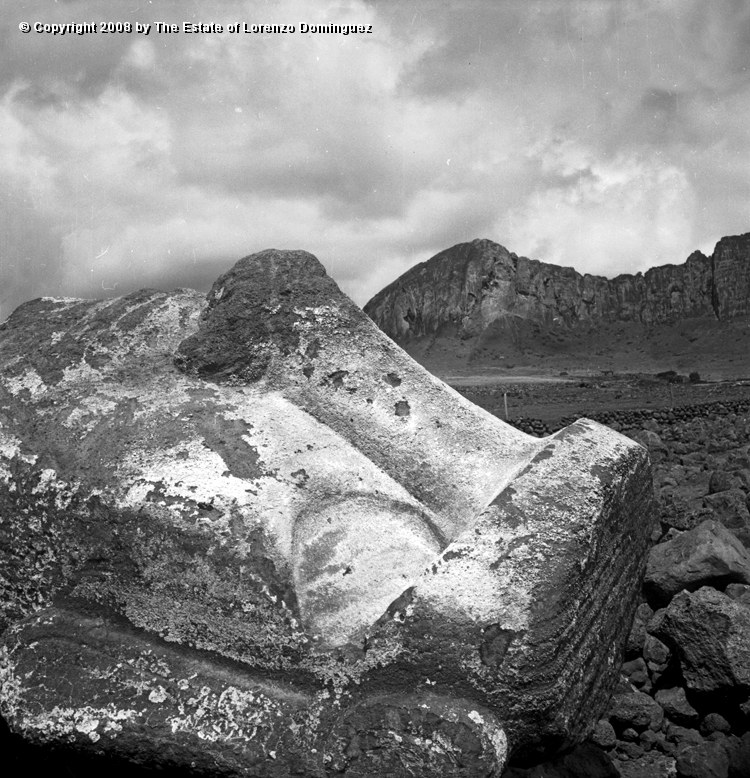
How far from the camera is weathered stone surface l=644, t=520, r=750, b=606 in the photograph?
496 centimetres

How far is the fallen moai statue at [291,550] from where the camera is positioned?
2.87m

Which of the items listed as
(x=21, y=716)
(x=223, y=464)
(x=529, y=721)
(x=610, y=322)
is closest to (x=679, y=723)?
(x=529, y=721)

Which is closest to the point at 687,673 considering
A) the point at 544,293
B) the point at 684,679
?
the point at 684,679

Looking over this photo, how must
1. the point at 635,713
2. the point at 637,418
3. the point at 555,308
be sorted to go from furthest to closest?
the point at 555,308 < the point at 637,418 < the point at 635,713

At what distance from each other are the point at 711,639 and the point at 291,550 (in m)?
2.39

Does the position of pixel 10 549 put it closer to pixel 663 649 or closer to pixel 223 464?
pixel 223 464

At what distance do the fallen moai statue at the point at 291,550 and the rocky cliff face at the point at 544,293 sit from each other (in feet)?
375

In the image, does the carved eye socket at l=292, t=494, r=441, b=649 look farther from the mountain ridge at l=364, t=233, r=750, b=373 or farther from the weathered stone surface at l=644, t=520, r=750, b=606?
the mountain ridge at l=364, t=233, r=750, b=373

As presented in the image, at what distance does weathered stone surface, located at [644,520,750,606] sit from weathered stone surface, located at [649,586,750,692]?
0.59 metres

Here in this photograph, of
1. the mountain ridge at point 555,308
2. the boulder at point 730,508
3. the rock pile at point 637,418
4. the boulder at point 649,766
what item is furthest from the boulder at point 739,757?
the mountain ridge at point 555,308

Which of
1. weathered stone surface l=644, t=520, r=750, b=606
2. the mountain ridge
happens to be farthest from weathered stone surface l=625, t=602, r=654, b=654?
the mountain ridge

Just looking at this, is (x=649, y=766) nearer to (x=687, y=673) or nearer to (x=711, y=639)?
(x=687, y=673)

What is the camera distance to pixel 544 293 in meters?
135

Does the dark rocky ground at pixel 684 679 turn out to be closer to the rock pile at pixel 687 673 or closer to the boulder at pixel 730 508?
the rock pile at pixel 687 673
